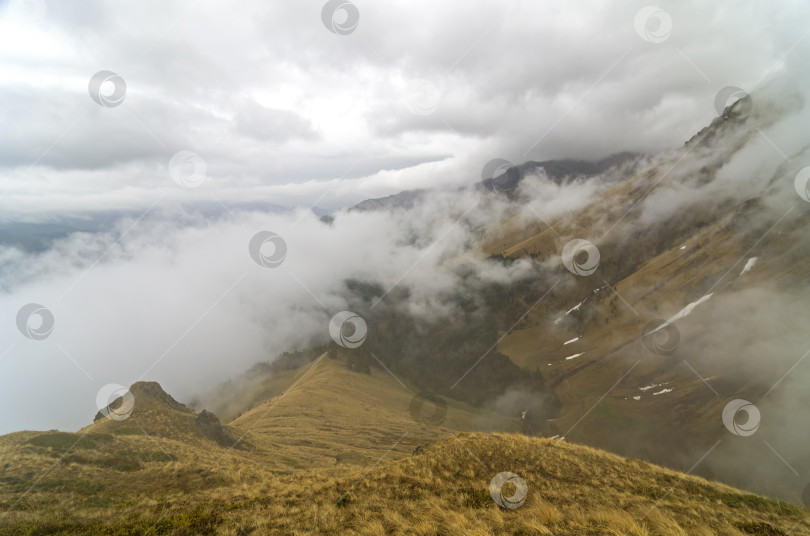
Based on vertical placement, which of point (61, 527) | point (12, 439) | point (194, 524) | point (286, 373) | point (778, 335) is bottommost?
point (778, 335)

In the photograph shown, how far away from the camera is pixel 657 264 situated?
198875 mm

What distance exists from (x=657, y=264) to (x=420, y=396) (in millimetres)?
165868

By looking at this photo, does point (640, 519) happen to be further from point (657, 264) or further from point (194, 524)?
point (657, 264)

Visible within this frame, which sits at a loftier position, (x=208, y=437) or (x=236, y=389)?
(x=236, y=389)

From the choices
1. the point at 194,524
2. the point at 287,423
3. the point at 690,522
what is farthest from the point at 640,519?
the point at 287,423

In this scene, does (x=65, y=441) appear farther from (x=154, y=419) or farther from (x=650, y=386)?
(x=650, y=386)
